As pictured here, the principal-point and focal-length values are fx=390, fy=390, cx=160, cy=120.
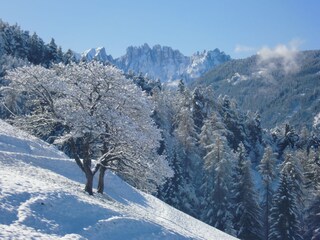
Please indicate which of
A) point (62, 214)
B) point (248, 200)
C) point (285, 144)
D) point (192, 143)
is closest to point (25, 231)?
point (62, 214)

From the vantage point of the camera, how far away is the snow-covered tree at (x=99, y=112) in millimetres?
23438

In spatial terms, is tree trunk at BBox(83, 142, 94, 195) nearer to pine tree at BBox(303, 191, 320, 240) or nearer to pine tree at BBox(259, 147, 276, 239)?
pine tree at BBox(259, 147, 276, 239)

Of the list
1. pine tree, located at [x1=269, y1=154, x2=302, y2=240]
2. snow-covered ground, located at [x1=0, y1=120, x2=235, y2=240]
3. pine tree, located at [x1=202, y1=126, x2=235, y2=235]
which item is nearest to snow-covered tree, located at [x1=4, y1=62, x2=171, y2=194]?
snow-covered ground, located at [x1=0, y1=120, x2=235, y2=240]

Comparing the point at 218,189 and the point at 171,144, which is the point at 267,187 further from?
the point at 171,144

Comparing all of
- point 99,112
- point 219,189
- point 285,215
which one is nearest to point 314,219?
point 285,215

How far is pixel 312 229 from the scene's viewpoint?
181 feet

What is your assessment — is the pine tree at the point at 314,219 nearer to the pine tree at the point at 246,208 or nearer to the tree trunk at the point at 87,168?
the pine tree at the point at 246,208

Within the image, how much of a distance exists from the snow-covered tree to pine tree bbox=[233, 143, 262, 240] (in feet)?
99.4

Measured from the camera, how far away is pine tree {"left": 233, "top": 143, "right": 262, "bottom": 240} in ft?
174

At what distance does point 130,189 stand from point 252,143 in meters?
66.1

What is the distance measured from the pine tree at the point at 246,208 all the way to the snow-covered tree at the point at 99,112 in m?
30.3

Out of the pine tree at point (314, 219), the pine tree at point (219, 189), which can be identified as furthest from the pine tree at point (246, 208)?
the pine tree at point (314, 219)

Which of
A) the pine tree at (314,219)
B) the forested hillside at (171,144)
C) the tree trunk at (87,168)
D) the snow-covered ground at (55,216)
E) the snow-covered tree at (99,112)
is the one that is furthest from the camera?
the pine tree at (314,219)

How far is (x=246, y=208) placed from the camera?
175 ft
